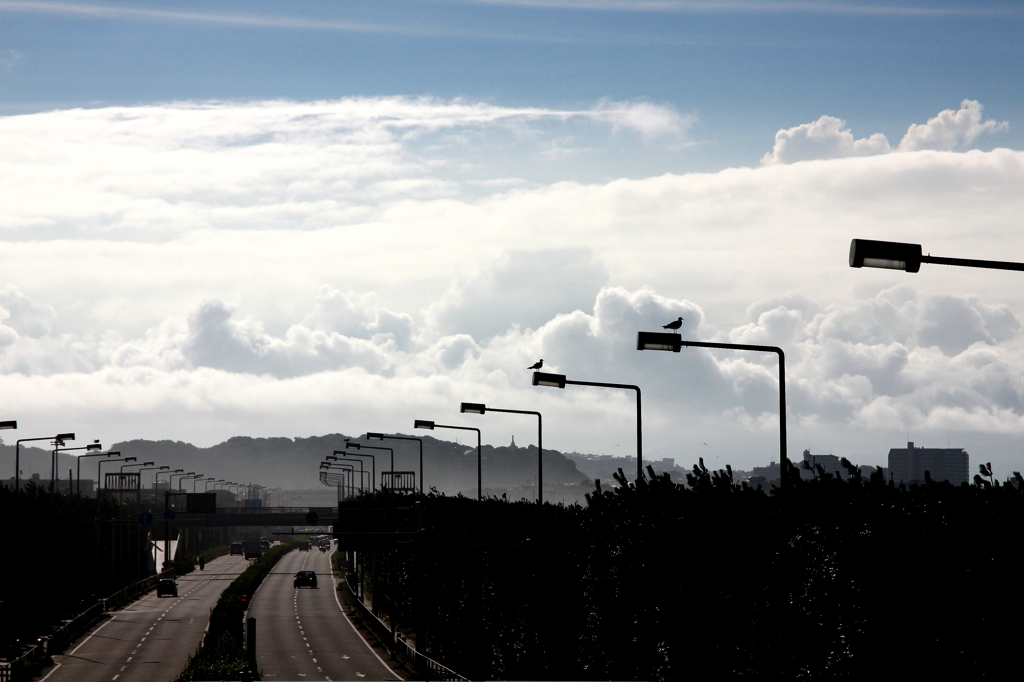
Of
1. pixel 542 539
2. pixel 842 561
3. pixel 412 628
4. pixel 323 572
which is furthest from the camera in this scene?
pixel 323 572

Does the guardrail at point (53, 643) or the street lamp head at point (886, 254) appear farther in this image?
the guardrail at point (53, 643)

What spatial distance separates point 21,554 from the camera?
7900 centimetres

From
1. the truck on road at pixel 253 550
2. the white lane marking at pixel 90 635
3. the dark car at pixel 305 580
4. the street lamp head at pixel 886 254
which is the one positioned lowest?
the truck on road at pixel 253 550

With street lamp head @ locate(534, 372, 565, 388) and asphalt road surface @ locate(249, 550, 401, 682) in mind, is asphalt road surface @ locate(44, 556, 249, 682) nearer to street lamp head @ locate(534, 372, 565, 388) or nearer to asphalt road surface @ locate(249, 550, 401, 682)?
asphalt road surface @ locate(249, 550, 401, 682)

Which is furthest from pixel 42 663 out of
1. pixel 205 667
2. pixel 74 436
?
pixel 74 436

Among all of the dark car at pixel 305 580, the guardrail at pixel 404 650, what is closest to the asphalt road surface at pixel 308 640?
the dark car at pixel 305 580

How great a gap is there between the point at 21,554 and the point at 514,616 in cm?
5331

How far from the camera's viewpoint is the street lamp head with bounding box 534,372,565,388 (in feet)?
128

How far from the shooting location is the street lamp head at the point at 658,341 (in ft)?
93.6

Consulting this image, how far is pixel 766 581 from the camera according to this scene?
21.4 metres

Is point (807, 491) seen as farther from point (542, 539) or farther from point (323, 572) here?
point (323, 572)

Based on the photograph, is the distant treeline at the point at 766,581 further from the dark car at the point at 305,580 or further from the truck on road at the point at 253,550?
the truck on road at the point at 253,550

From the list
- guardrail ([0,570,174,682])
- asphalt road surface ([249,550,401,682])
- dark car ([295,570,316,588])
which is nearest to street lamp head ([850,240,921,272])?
asphalt road surface ([249,550,401,682])

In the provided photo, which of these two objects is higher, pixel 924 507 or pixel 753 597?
pixel 924 507
